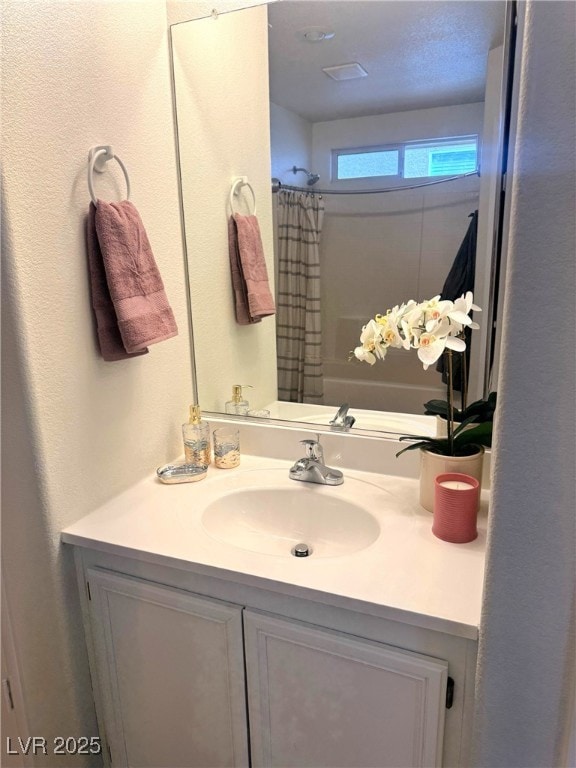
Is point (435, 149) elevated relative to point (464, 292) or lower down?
elevated

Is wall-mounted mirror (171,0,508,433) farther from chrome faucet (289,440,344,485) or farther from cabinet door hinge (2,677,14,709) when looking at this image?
cabinet door hinge (2,677,14,709)

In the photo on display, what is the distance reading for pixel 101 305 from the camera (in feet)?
3.91

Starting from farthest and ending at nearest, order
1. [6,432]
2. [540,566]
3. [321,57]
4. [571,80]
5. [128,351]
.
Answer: [321,57]
[128,351]
[6,432]
[540,566]
[571,80]

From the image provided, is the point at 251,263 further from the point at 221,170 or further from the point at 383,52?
the point at 383,52

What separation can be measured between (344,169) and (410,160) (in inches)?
6.8

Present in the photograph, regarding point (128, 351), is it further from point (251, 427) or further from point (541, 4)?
point (541, 4)

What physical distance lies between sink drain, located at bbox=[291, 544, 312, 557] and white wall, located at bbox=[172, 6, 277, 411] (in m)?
0.46

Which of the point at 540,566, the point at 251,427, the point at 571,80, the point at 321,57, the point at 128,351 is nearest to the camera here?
the point at 571,80

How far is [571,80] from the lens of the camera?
0.61m

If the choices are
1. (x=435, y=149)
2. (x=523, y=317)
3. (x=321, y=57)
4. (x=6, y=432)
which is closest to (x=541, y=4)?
(x=523, y=317)

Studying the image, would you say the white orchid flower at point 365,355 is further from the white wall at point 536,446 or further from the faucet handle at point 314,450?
the white wall at point 536,446

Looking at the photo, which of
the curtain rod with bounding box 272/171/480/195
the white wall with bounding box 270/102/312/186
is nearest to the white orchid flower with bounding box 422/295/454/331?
the curtain rod with bounding box 272/171/480/195

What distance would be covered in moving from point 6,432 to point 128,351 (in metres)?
0.30

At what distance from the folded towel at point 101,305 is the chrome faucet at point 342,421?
1.84ft
